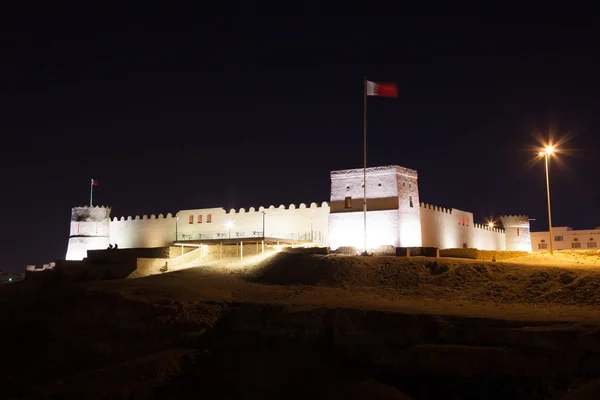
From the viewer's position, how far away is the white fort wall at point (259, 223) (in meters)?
42.3

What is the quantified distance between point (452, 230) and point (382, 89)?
48.0 ft

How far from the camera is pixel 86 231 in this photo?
5228 centimetres

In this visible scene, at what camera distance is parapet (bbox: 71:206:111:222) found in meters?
52.5

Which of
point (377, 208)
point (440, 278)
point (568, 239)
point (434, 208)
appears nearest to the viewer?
point (440, 278)

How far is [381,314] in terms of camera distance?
20234mm

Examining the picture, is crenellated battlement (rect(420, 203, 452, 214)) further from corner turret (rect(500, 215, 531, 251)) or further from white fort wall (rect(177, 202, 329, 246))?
corner turret (rect(500, 215, 531, 251))

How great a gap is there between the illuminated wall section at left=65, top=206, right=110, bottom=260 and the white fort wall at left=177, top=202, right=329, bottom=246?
810 cm

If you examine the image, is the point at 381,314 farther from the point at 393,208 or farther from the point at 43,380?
the point at 393,208

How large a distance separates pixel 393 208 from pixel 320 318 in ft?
53.8

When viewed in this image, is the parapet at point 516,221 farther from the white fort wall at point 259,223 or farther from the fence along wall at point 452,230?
the white fort wall at point 259,223

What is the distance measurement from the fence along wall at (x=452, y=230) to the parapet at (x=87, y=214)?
28609 mm

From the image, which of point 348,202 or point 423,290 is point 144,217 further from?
point 423,290

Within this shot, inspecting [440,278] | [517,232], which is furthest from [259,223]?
[517,232]

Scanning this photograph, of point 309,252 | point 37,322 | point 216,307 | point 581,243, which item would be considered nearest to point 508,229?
point 581,243
